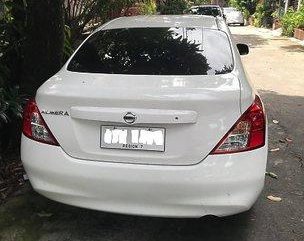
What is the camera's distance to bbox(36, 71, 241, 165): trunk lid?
2.79 metres

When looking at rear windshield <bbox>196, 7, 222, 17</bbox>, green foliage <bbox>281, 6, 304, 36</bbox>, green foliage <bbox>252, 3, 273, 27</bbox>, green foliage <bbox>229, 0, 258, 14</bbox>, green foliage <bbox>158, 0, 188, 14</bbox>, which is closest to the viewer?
rear windshield <bbox>196, 7, 222, 17</bbox>

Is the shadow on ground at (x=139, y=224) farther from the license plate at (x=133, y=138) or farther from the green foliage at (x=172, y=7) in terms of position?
the green foliage at (x=172, y=7)

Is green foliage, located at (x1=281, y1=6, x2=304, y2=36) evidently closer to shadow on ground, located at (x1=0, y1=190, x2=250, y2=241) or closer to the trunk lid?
shadow on ground, located at (x1=0, y1=190, x2=250, y2=241)

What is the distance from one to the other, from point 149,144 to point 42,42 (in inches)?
90.8

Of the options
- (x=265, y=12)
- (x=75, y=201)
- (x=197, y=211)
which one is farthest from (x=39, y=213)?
(x=265, y=12)

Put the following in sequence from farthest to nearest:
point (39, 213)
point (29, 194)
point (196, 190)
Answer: point (29, 194)
point (39, 213)
point (196, 190)

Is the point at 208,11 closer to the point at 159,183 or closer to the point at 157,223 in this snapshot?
the point at 157,223

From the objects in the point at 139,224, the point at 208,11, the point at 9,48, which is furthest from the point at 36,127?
the point at 208,11

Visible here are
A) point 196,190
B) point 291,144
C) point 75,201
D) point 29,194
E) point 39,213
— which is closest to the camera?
point 196,190

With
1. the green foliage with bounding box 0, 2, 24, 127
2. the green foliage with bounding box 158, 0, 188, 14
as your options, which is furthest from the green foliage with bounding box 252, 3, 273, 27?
the green foliage with bounding box 0, 2, 24, 127

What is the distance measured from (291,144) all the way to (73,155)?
3.44m

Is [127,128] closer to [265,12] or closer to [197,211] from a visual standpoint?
[197,211]

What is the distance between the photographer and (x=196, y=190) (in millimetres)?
2807

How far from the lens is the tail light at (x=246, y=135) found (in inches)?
112
